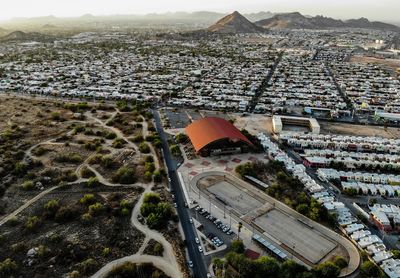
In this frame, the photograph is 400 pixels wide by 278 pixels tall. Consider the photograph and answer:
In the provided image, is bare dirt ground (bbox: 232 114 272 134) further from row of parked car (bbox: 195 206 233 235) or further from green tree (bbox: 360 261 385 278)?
green tree (bbox: 360 261 385 278)

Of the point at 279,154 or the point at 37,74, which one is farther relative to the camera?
the point at 37,74

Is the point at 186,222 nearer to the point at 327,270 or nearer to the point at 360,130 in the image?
the point at 327,270

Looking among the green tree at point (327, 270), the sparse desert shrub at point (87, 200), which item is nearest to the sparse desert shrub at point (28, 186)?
the sparse desert shrub at point (87, 200)

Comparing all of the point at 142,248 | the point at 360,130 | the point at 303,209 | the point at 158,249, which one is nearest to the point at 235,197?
the point at 303,209

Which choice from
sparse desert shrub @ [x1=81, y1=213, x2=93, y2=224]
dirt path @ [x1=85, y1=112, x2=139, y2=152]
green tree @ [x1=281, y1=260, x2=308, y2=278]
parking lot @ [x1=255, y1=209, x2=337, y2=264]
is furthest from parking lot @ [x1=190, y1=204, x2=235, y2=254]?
dirt path @ [x1=85, y1=112, x2=139, y2=152]

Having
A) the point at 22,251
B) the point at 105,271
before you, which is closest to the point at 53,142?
the point at 22,251

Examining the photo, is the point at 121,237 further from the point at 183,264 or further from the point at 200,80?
the point at 200,80

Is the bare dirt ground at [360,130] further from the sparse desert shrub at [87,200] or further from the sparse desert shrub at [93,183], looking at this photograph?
the sparse desert shrub at [87,200]
